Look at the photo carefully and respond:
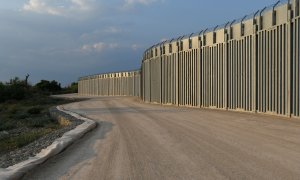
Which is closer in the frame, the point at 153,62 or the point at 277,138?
the point at 277,138

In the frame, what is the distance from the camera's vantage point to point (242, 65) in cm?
2588

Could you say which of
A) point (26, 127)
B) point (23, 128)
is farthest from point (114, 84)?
point (23, 128)

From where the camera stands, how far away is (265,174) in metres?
8.03

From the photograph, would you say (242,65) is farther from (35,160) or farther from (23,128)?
(35,160)

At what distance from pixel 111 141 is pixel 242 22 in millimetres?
14545

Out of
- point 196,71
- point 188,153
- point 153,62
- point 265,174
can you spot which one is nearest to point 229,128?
point 188,153

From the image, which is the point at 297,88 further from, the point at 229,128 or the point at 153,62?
the point at 153,62

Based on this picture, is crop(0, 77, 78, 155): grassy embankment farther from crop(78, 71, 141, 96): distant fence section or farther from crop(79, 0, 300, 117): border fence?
crop(78, 71, 141, 96): distant fence section

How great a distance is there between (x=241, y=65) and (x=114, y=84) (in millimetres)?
60557

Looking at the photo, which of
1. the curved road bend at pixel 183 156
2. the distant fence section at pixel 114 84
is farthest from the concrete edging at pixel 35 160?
the distant fence section at pixel 114 84

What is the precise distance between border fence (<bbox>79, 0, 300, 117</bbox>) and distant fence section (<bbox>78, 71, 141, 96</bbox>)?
26.4m

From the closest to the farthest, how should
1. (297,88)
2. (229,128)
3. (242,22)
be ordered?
1. (229,128)
2. (297,88)
3. (242,22)

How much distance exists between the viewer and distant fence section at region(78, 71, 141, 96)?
72.9 metres

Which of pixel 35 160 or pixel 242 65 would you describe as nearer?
pixel 35 160
